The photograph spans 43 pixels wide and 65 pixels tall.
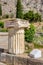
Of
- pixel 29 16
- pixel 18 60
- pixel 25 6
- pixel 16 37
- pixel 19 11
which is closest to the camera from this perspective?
pixel 18 60

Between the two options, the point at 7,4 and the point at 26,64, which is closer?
the point at 26,64

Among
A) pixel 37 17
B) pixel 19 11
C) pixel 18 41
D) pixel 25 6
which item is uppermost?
pixel 18 41

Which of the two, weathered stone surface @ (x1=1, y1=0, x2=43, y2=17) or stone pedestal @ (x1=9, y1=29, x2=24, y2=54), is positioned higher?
stone pedestal @ (x1=9, y1=29, x2=24, y2=54)

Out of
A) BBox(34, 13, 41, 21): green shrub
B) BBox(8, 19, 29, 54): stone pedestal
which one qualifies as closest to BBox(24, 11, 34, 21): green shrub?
BBox(34, 13, 41, 21): green shrub

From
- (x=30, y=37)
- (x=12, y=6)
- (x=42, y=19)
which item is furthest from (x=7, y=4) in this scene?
(x=30, y=37)

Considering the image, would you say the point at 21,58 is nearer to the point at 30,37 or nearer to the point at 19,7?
the point at 30,37

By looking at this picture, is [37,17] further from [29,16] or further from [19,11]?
[19,11]

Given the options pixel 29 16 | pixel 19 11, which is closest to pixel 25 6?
pixel 19 11

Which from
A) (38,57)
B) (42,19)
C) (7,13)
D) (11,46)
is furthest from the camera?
(7,13)

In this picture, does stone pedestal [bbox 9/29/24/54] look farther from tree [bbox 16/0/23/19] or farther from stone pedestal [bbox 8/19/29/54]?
tree [bbox 16/0/23/19]

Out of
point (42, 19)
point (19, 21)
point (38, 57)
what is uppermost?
point (19, 21)

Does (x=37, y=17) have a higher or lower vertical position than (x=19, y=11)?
lower

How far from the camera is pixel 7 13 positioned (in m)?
18.1

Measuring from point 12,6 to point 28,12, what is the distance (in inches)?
70.6
